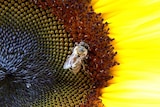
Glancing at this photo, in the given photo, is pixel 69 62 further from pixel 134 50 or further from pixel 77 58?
pixel 134 50

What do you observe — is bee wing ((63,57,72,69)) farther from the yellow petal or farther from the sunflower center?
the yellow petal

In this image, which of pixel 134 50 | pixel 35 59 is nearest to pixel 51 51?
pixel 35 59

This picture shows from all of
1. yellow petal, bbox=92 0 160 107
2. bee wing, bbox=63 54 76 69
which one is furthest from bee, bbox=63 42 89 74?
yellow petal, bbox=92 0 160 107

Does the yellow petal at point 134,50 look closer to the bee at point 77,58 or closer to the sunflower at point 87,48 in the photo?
the sunflower at point 87,48

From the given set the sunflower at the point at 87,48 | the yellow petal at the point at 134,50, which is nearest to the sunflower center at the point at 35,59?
the sunflower at the point at 87,48
